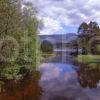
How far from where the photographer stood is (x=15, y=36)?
11617 mm

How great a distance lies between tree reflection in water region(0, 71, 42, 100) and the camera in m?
8.77

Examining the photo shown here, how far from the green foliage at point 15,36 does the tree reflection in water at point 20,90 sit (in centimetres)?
64

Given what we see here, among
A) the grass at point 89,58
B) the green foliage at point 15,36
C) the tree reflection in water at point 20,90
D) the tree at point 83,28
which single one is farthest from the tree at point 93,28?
the tree reflection in water at point 20,90

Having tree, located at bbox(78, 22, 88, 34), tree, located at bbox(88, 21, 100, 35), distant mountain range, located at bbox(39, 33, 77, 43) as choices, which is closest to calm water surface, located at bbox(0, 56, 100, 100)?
distant mountain range, located at bbox(39, 33, 77, 43)

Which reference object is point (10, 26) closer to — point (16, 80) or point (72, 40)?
point (16, 80)

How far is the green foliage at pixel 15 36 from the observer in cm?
1057

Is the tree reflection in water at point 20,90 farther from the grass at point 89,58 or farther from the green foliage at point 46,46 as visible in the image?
the green foliage at point 46,46

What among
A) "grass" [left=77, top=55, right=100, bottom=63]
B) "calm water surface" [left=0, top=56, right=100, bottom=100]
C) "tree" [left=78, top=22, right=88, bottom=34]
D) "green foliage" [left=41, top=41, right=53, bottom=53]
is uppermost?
"tree" [left=78, top=22, right=88, bottom=34]

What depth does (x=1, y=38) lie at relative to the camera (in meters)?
10.8

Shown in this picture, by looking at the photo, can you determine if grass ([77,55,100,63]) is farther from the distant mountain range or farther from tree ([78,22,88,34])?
tree ([78,22,88,34])

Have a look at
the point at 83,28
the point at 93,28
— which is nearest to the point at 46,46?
the point at 83,28

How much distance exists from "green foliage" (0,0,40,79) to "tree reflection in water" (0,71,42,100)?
2.10 ft

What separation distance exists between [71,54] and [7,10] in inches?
722

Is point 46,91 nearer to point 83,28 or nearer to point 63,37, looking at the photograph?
point 63,37
